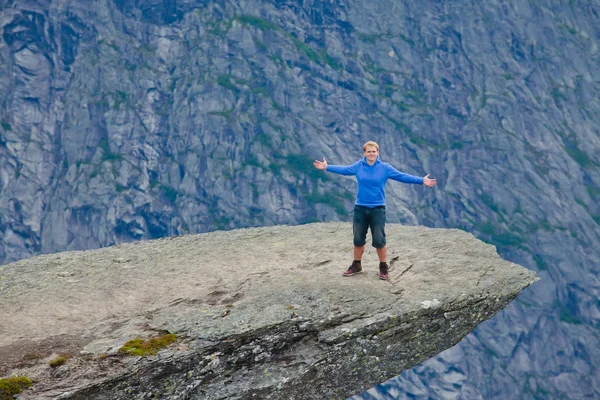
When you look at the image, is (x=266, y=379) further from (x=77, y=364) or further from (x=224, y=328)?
(x=77, y=364)

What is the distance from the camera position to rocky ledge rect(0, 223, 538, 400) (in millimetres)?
21109

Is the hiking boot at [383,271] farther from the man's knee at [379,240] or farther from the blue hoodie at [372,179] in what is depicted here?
the blue hoodie at [372,179]

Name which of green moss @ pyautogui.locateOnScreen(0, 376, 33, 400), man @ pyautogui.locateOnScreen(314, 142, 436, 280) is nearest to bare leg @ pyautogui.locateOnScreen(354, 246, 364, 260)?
man @ pyautogui.locateOnScreen(314, 142, 436, 280)

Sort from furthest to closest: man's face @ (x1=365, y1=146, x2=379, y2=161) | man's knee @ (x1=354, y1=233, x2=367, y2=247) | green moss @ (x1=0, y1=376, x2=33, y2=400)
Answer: man's knee @ (x1=354, y1=233, x2=367, y2=247) → man's face @ (x1=365, y1=146, x2=379, y2=161) → green moss @ (x1=0, y1=376, x2=33, y2=400)

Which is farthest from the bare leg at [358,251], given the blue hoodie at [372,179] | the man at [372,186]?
the blue hoodie at [372,179]

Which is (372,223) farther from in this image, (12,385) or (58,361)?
(12,385)

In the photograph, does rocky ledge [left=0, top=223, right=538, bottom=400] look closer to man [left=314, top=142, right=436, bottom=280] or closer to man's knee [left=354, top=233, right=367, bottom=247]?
man's knee [left=354, top=233, right=367, bottom=247]

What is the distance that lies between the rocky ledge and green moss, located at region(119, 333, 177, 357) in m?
0.19

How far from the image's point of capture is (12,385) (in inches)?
749

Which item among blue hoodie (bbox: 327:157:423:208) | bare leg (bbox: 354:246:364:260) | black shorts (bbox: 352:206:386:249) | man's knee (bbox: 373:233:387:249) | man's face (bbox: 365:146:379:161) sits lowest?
bare leg (bbox: 354:246:364:260)

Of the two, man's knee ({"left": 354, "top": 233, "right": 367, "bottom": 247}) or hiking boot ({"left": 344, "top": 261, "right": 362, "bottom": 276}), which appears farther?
hiking boot ({"left": 344, "top": 261, "right": 362, "bottom": 276})

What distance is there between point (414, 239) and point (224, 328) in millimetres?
12978

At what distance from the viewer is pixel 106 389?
20.2m

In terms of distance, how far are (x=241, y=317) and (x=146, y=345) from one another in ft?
11.0
